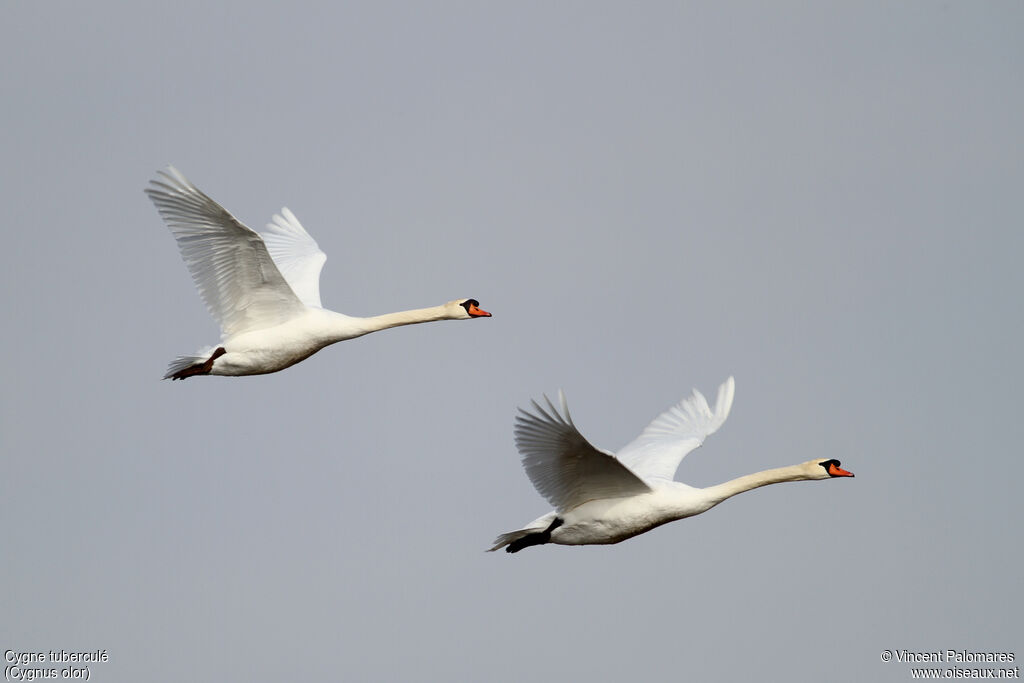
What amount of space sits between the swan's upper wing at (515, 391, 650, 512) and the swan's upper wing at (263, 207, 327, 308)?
6989 millimetres

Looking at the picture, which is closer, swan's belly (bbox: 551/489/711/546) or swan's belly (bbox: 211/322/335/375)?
swan's belly (bbox: 551/489/711/546)

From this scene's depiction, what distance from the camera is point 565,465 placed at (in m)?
20.4

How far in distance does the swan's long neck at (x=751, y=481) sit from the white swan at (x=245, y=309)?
5.36m

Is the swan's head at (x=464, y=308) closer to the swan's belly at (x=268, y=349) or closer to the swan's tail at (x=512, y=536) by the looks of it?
the swan's belly at (x=268, y=349)

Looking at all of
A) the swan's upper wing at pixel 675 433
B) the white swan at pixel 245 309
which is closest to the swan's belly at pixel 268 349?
the white swan at pixel 245 309

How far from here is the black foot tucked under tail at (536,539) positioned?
70.0ft

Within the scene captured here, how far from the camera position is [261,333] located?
924 inches

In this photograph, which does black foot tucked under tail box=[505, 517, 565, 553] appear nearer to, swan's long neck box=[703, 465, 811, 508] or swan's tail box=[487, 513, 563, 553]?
swan's tail box=[487, 513, 563, 553]

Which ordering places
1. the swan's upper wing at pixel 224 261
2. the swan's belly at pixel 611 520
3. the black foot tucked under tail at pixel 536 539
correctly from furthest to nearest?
the swan's upper wing at pixel 224 261 → the black foot tucked under tail at pixel 536 539 → the swan's belly at pixel 611 520

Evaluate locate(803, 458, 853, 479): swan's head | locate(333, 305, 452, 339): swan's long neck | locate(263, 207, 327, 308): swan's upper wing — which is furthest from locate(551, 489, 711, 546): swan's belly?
locate(263, 207, 327, 308): swan's upper wing

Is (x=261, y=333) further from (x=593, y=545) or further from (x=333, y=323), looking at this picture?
(x=593, y=545)

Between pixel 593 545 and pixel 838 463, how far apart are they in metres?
3.35

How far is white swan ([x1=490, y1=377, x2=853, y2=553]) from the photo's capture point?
19.9 meters

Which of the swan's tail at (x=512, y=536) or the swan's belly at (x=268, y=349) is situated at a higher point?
the swan's belly at (x=268, y=349)
